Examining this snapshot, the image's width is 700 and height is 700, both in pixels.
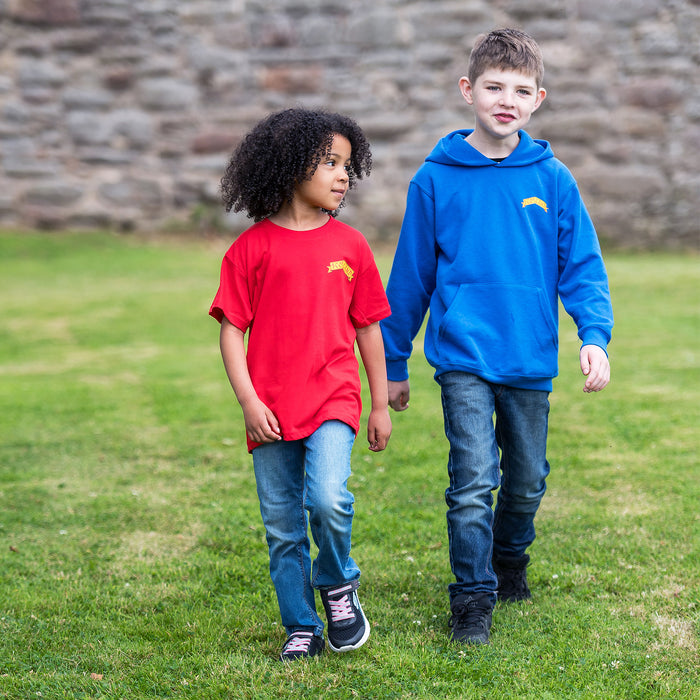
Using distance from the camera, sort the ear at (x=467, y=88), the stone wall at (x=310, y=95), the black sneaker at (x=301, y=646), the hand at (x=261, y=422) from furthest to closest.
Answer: the stone wall at (x=310, y=95), the ear at (x=467, y=88), the black sneaker at (x=301, y=646), the hand at (x=261, y=422)

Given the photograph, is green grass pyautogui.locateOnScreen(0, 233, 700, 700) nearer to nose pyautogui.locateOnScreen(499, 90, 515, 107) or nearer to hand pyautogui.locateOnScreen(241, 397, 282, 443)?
hand pyautogui.locateOnScreen(241, 397, 282, 443)

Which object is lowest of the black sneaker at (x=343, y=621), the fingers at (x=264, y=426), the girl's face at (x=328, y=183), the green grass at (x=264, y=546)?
the green grass at (x=264, y=546)

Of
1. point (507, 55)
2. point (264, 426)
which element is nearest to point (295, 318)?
point (264, 426)

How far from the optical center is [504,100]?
279 centimetres

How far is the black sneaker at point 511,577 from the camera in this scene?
3051mm

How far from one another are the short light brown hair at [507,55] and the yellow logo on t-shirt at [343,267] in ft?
2.31

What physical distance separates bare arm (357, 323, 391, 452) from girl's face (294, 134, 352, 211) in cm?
38

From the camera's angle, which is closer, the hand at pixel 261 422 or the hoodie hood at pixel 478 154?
the hand at pixel 261 422

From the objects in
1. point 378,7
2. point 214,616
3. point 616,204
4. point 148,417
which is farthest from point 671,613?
point 378,7

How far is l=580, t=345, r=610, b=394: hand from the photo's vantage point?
2648mm

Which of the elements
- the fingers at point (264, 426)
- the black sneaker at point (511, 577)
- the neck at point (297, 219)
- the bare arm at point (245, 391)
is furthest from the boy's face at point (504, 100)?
the black sneaker at point (511, 577)

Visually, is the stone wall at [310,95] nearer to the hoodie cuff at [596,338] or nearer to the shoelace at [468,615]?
the hoodie cuff at [596,338]

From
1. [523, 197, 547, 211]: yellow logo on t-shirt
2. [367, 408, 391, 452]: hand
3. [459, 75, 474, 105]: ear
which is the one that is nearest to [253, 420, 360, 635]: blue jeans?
[367, 408, 391, 452]: hand

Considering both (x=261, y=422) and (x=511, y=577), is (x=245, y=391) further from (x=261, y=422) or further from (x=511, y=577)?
(x=511, y=577)
